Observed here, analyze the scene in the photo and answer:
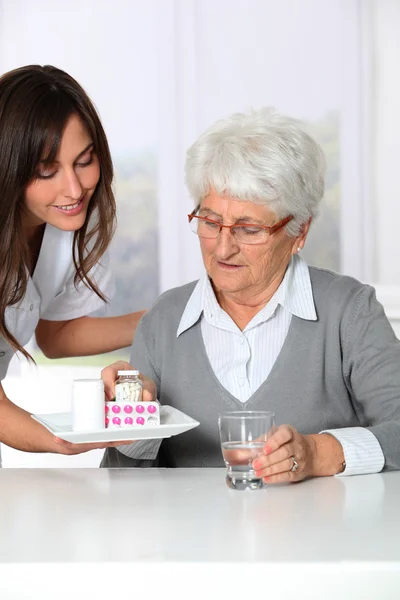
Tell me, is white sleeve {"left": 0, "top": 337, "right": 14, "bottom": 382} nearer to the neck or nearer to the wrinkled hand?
the neck

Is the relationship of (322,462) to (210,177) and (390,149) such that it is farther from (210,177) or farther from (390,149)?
(390,149)

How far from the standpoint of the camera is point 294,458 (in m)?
1.50

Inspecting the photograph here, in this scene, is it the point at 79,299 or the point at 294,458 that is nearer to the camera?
the point at 294,458

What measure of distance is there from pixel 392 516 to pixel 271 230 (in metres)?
0.72

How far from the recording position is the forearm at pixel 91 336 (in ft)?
8.15

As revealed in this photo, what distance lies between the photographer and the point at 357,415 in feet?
6.48

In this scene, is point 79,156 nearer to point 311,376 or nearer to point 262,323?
point 262,323

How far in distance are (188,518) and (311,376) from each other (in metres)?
0.63

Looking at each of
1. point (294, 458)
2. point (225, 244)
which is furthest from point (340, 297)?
point (294, 458)

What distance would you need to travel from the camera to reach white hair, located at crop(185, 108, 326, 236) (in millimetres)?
1799

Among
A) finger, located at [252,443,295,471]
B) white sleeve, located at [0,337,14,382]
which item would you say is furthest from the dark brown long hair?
finger, located at [252,443,295,471]

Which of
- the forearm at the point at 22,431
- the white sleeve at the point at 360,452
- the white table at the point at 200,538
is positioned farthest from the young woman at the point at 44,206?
the white sleeve at the point at 360,452

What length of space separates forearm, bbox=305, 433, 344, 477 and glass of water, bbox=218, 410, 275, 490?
13 cm

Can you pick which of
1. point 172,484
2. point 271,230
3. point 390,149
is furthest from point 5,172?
point 390,149
